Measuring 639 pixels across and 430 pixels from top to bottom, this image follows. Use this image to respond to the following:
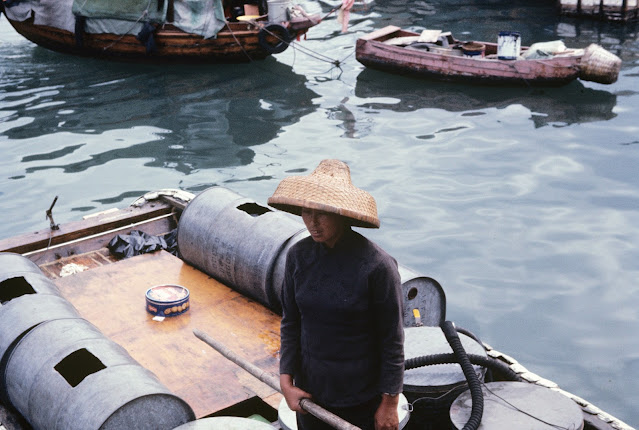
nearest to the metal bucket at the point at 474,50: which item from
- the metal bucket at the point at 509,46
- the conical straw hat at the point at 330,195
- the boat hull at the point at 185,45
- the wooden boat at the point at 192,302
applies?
the metal bucket at the point at 509,46

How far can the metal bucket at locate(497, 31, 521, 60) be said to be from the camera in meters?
17.6

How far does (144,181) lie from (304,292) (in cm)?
1128

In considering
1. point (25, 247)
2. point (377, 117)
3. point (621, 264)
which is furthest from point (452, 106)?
point (25, 247)

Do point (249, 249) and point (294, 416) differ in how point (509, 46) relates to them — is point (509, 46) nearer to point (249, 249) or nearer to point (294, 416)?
point (249, 249)

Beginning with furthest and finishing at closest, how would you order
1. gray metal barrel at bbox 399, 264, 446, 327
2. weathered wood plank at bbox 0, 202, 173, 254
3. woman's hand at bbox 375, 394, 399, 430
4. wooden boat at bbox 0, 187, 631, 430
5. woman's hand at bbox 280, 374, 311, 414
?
weathered wood plank at bbox 0, 202, 173, 254 < gray metal barrel at bbox 399, 264, 446, 327 < wooden boat at bbox 0, 187, 631, 430 < woman's hand at bbox 280, 374, 311, 414 < woman's hand at bbox 375, 394, 399, 430

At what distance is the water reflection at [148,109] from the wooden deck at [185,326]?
25.7ft

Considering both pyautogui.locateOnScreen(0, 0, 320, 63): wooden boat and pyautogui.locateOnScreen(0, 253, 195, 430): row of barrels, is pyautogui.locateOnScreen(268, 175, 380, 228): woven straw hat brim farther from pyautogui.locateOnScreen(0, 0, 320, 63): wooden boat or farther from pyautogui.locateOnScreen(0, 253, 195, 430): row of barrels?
pyautogui.locateOnScreen(0, 0, 320, 63): wooden boat

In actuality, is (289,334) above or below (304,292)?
below

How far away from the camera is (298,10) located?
21.9m

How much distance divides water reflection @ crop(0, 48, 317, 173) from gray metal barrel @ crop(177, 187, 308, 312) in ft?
25.9

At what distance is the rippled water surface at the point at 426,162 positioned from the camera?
392 inches

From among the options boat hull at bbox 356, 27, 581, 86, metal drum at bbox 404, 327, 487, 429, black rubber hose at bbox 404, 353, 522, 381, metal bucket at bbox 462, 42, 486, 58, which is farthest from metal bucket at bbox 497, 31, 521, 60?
black rubber hose at bbox 404, 353, 522, 381

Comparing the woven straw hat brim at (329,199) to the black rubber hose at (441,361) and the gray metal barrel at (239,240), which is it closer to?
the black rubber hose at (441,361)

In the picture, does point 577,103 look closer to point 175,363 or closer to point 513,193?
point 513,193
